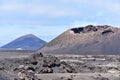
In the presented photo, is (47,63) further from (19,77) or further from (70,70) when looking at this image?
(19,77)

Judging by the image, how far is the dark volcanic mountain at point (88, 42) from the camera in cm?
17450

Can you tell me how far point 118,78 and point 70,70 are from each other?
22.2ft

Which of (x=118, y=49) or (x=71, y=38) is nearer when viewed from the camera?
(x=118, y=49)

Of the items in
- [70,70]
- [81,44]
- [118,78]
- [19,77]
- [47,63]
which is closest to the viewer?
[19,77]

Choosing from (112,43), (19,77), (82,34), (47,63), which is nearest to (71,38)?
(82,34)

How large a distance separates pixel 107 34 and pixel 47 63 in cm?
12619

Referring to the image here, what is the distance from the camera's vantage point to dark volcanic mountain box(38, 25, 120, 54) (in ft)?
573

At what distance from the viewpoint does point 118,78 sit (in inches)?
1921

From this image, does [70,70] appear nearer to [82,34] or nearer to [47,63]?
[47,63]

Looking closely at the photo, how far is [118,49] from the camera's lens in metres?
172

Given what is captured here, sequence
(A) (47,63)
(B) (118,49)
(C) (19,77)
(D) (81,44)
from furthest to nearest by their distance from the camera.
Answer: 1. (D) (81,44)
2. (B) (118,49)
3. (A) (47,63)
4. (C) (19,77)

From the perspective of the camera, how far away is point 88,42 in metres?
182

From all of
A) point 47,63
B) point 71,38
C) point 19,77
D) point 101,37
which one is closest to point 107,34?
point 101,37

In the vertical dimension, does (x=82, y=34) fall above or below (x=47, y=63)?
above
